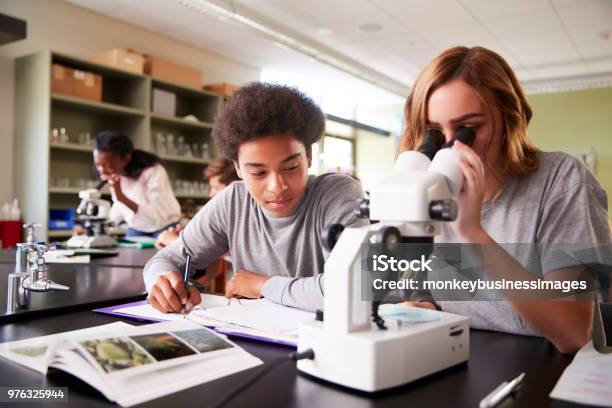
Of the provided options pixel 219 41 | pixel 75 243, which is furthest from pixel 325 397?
pixel 219 41

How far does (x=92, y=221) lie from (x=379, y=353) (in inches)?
88.9

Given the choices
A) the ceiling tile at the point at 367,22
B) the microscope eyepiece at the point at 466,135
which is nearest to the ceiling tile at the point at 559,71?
the ceiling tile at the point at 367,22

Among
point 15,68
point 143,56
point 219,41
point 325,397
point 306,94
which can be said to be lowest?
point 325,397

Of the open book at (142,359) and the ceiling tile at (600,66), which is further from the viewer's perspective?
the ceiling tile at (600,66)

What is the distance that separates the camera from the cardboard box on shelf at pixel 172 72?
454cm

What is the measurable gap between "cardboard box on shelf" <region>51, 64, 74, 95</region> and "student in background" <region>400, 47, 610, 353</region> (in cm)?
348

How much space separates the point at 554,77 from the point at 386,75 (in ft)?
7.29

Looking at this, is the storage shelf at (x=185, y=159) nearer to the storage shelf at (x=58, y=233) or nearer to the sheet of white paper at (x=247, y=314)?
the storage shelf at (x=58, y=233)

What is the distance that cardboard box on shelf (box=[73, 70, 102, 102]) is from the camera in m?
3.95

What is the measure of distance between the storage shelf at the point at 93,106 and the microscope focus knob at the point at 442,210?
3789 millimetres

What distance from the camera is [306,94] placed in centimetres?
142

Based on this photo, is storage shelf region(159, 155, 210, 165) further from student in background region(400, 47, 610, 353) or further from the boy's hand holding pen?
student in background region(400, 47, 610, 353)

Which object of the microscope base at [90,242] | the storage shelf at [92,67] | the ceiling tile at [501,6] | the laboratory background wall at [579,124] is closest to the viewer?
the microscope base at [90,242]

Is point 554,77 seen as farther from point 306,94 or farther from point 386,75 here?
point 306,94
